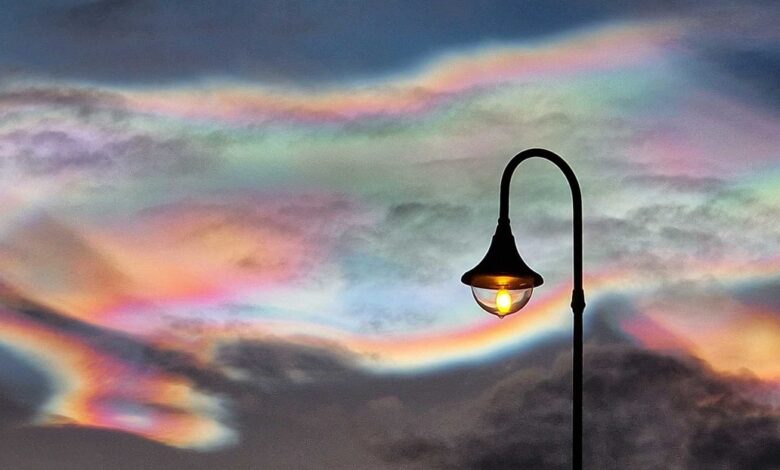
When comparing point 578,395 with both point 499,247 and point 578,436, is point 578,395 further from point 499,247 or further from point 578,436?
point 499,247

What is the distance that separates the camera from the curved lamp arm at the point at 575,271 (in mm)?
21719

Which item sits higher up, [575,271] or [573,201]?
[573,201]

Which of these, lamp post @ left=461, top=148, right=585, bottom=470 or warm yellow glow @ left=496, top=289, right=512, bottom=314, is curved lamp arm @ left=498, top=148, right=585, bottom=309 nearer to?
lamp post @ left=461, top=148, right=585, bottom=470

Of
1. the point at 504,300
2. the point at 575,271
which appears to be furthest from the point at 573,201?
the point at 504,300

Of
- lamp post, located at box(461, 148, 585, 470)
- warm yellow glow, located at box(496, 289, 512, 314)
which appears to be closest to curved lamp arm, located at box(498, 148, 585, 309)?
lamp post, located at box(461, 148, 585, 470)

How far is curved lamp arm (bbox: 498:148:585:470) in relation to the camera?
21.7 meters

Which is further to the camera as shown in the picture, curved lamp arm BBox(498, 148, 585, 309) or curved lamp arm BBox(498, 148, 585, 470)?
curved lamp arm BBox(498, 148, 585, 309)

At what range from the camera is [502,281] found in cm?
2222

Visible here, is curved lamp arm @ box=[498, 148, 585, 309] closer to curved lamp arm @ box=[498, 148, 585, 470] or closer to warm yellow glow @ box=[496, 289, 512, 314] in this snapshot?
curved lamp arm @ box=[498, 148, 585, 470]

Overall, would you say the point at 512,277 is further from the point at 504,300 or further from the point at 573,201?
the point at 573,201

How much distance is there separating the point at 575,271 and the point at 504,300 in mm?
908

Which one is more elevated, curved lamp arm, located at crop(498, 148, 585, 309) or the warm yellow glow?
curved lamp arm, located at crop(498, 148, 585, 309)

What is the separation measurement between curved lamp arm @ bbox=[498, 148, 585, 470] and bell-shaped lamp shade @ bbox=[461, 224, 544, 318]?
0.47 m

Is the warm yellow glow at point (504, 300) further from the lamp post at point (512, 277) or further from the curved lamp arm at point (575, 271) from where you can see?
the curved lamp arm at point (575, 271)
